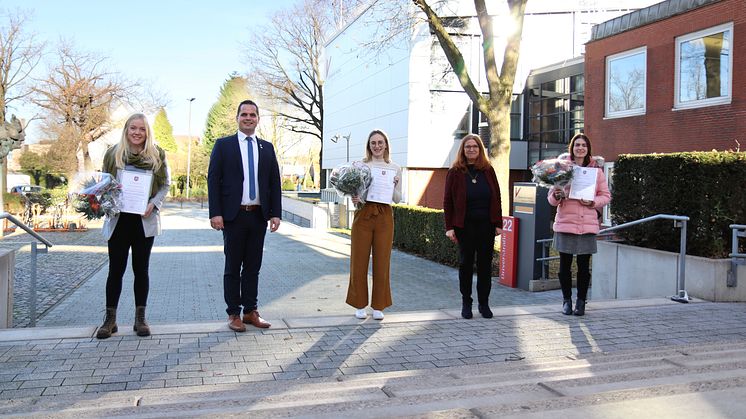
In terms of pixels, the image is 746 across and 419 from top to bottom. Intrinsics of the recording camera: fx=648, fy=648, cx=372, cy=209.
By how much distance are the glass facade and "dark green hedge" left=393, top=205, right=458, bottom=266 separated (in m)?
10.9

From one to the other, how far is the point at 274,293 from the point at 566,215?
16.9 ft

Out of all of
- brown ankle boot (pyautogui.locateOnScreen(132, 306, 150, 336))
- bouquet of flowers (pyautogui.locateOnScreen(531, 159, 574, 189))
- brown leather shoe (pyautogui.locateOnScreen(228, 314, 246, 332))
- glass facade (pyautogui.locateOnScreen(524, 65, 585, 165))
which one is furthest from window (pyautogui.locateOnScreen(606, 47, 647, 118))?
brown ankle boot (pyautogui.locateOnScreen(132, 306, 150, 336))

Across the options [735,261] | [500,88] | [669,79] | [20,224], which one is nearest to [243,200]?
[20,224]

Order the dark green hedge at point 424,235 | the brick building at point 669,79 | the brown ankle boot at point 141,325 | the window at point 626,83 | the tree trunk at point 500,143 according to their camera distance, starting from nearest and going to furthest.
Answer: the brown ankle boot at point 141,325 → the dark green hedge at point 424,235 → the tree trunk at point 500,143 → the brick building at point 669,79 → the window at point 626,83

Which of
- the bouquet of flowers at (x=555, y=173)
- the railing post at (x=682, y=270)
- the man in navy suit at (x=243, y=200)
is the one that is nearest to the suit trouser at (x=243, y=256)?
the man in navy suit at (x=243, y=200)

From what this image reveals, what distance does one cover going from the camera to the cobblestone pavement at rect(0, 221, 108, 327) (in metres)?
9.00

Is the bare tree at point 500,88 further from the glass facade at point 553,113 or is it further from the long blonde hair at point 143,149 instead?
the long blonde hair at point 143,149

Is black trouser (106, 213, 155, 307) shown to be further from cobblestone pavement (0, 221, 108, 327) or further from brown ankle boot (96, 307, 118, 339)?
cobblestone pavement (0, 221, 108, 327)

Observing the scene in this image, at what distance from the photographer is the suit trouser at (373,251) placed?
6.10 m

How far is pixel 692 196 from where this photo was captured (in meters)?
7.74

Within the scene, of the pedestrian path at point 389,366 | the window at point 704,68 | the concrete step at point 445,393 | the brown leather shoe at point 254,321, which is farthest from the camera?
the window at point 704,68

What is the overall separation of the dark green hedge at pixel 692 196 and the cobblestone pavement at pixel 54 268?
7.32m

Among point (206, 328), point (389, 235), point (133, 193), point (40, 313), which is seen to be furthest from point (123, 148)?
point (40, 313)

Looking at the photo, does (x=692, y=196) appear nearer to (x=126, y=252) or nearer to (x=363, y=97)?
(x=126, y=252)
